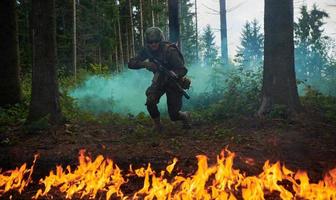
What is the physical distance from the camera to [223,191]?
14.9ft

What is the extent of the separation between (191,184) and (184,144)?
2466 mm

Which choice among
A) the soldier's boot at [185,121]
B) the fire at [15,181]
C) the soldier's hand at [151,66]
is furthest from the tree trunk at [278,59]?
the fire at [15,181]

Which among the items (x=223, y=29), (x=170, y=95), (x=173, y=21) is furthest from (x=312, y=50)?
(x=170, y=95)

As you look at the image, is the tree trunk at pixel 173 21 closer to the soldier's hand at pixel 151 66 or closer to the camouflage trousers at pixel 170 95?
the camouflage trousers at pixel 170 95

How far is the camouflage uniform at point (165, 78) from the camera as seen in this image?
8.33 m

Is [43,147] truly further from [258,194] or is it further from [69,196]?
[258,194]

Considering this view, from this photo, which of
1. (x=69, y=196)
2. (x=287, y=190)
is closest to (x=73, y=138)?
(x=69, y=196)

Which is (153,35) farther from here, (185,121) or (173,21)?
(173,21)

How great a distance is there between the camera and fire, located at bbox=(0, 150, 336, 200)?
447cm

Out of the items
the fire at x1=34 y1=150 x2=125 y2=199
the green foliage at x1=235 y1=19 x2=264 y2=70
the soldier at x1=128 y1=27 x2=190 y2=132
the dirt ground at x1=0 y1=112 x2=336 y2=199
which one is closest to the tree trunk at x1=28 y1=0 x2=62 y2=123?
the dirt ground at x1=0 y1=112 x2=336 y2=199

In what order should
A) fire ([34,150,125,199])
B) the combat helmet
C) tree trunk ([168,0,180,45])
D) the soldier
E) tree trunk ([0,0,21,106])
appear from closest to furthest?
1. fire ([34,150,125,199])
2. the combat helmet
3. the soldier
4. tree trunk ([0,0,21,106])
5. tree trunk ([168,0,180,45])

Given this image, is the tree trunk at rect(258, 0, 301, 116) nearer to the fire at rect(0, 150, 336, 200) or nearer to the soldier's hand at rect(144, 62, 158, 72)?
the soldier's hand at rect(144, 62, 158, 72)

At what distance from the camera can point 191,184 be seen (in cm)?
473

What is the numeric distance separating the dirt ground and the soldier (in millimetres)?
457
